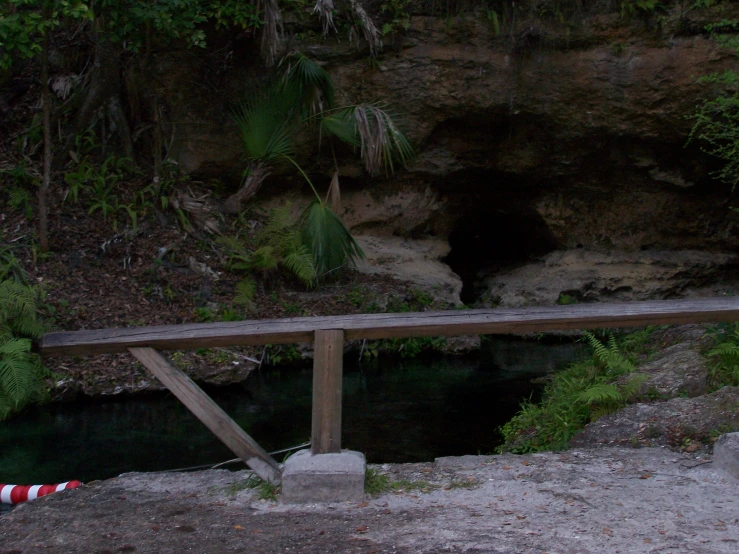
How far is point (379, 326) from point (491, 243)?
35.0 ft

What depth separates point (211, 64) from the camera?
10.9 meters

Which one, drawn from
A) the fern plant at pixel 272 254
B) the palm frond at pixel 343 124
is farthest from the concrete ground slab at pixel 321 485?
the palm frond at pixel 343 124

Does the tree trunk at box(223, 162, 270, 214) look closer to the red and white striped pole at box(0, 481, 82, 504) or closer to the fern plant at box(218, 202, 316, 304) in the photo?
the fern plant at box(218, 202, 316, 304)

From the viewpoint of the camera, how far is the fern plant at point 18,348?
6910 millimetres

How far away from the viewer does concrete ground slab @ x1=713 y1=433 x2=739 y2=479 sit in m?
4.08

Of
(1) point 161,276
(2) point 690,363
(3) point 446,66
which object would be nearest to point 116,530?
(2) point 690,363

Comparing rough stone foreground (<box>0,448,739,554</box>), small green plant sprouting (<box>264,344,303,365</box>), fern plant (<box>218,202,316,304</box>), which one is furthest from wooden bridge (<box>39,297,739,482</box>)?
fern plant (<box>218,202,316,304</box>)

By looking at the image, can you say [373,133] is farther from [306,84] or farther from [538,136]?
[538,136]

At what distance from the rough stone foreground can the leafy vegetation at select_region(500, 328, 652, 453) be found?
142 cm

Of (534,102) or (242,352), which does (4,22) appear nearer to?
(242,352)

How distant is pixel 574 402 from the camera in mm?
6297

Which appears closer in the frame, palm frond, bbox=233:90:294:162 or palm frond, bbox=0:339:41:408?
palm frond, bbox=0:339:41:408

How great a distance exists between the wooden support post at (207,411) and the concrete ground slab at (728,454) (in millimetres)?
2364

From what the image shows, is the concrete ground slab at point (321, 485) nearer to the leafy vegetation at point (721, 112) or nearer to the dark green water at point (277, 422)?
the dark green water at point (277, 422)
